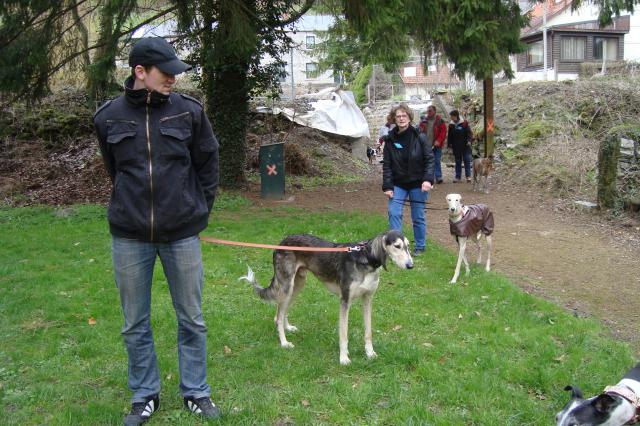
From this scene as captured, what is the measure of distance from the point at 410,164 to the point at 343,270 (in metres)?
3.15

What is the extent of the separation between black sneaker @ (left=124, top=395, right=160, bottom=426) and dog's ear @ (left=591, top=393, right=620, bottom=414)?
110 inches

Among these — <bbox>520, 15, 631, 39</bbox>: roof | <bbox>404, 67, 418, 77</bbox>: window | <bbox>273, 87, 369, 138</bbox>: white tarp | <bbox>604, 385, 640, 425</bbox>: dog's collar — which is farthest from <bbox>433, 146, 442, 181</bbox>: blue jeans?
<bbox>404, 67, 418, 77</bbox>: window

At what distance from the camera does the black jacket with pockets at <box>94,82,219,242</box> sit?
3.44 metres

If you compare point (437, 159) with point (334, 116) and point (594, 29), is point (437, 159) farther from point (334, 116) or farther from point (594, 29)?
point (594, 29)

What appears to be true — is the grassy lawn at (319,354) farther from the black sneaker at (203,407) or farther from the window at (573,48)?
the window at (573,48)

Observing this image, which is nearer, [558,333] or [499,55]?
[558,333]

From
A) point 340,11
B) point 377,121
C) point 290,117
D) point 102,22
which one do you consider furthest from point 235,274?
point 377,121

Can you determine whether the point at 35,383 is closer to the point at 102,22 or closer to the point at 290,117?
the point at 102,22

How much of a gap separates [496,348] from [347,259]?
1.58 metres

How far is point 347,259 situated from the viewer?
193 inches

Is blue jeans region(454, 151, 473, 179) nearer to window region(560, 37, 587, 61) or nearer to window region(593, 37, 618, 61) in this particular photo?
window region(560, 37, 587, 61)

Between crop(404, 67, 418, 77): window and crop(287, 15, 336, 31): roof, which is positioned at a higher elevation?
crop(404, 67, 418, 77): window

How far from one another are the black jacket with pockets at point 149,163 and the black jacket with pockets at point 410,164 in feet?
14.7

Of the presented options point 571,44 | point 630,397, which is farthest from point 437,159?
point 571,44
